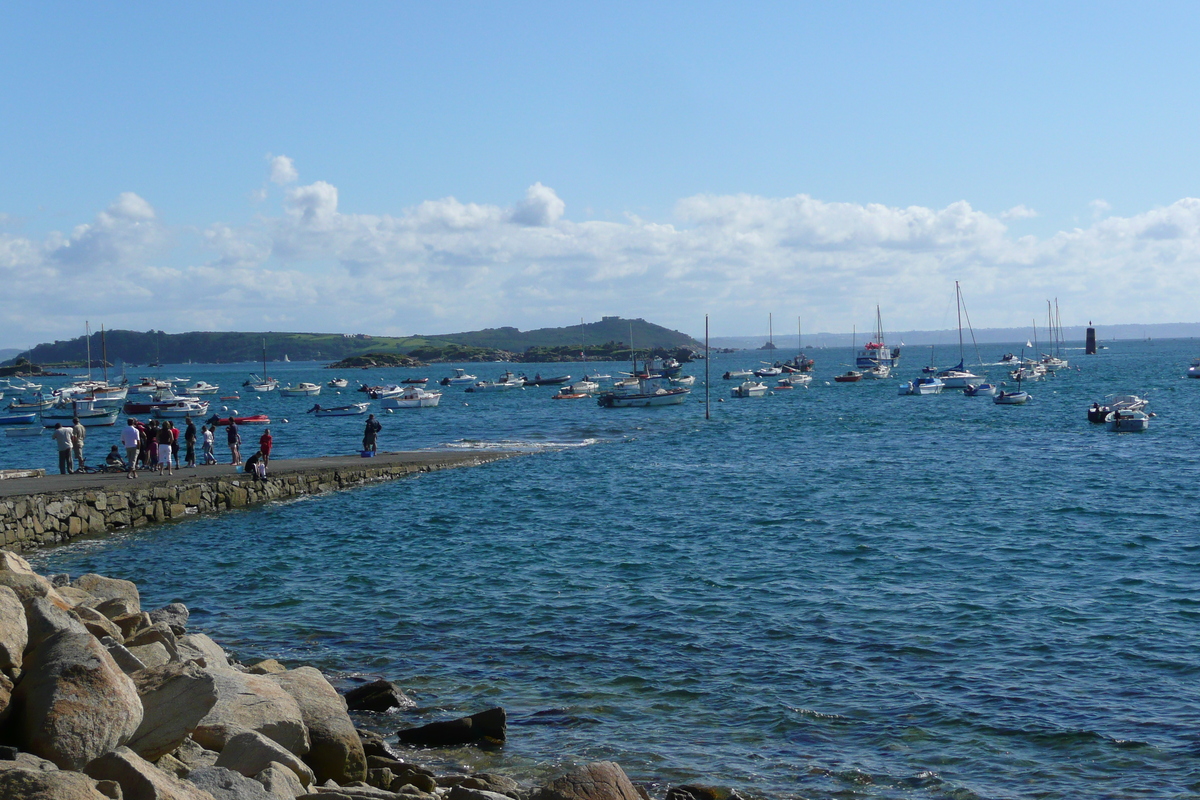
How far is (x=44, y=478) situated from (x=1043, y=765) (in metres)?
28.2

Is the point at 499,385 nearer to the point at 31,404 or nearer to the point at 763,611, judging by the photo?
the point at 31,404

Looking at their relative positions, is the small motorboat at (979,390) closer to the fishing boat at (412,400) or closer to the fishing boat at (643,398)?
the fishing boat at (643,398)

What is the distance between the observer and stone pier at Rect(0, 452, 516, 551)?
24.5 metres

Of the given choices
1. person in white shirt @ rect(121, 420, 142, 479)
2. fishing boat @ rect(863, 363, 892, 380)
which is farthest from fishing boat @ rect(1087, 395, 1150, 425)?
fishing boat @ rect(863, 363, 892, 380)

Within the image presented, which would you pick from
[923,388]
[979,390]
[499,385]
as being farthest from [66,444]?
[499,385]

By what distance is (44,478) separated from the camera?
98.8 feet

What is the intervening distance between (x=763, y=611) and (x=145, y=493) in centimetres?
1826

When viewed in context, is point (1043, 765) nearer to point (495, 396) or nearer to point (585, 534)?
point (585, 534)

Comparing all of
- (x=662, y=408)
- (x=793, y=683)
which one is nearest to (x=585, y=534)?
(x=793, y=683)

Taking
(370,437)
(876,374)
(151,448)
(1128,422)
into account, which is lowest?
(1128,422)

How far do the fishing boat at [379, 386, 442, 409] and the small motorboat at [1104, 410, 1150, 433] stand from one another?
2155 inches

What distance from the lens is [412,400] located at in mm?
89312

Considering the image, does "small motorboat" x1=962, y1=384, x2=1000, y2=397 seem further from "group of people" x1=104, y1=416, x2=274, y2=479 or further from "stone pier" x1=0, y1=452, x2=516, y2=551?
"group of people" x1=104, y1=416, x2=274, y2=479

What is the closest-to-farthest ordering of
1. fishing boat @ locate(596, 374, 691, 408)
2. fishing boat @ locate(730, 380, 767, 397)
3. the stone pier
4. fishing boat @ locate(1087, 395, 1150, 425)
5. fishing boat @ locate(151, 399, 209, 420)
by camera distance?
1. the stone pier
2. fishing boat @ locate(1087, 395, 1150, 425)
3. fishing boat @ locate(596, 374, 691, 408)
4. fishing boat @ locate(151, 399, 209, 420)
5. fishing boat @ locate(730, 380, 767, 397)
